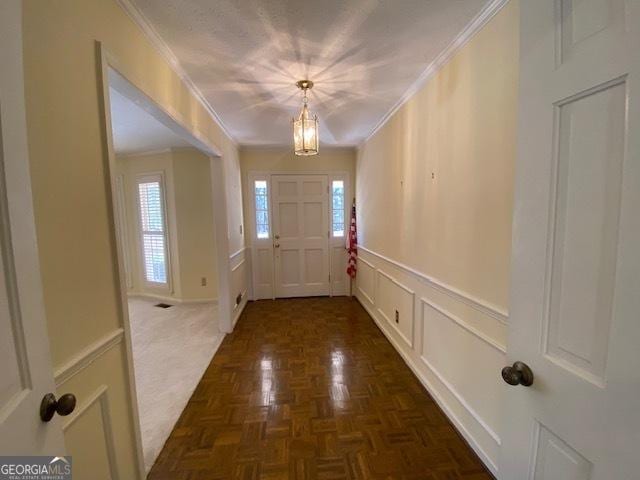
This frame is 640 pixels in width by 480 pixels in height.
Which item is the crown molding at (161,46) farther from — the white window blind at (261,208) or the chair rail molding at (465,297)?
the chair rail molding at (465,297)

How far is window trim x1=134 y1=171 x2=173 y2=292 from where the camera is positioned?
14.0ft

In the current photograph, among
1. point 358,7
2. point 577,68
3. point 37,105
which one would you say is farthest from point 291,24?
point 577,68

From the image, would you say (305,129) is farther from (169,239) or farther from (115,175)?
(169,239)

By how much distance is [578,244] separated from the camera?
65 cm

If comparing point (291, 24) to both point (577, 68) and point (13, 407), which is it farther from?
point (13, 407)

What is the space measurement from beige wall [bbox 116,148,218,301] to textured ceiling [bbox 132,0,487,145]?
1.90 meters

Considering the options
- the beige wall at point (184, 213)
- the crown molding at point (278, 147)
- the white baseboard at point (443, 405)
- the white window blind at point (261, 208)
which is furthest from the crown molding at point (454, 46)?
the beige wall at point (184, 213)

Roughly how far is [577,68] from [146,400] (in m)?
2.85

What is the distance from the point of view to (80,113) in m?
1.01

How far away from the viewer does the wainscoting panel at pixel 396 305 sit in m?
2.47

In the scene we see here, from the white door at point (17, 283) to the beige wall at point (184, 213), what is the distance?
143 inches

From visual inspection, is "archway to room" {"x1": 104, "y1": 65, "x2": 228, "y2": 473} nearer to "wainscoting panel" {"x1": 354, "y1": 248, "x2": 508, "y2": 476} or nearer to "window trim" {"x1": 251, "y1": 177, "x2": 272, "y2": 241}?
"window trim" {"x1": 251, "y1": 177, "x2": 272, "y2": 241}

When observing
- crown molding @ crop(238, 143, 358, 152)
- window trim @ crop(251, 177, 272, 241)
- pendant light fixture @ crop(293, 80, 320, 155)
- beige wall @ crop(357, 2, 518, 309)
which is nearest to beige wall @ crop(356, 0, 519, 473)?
beige wall @ crop(357, 2, 518, 309)

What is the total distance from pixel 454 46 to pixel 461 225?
106 cm
